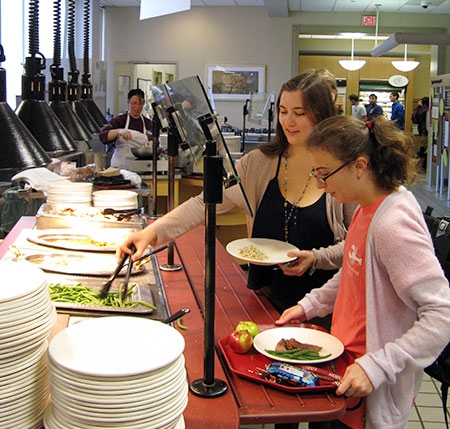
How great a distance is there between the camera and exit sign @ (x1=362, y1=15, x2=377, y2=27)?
11.6 m

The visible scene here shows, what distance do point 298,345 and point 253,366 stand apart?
0.15m

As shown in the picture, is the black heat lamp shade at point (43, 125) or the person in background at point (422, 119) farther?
the person in background at point (422, 119)

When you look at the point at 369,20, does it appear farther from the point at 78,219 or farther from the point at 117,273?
the point at 117,273

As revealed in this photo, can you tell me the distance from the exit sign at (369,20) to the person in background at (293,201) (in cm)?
996

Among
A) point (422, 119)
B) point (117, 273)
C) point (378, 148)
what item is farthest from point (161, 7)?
point (422, 119)

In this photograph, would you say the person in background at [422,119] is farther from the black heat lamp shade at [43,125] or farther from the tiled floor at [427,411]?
the black heat lamp shade at [43,125]

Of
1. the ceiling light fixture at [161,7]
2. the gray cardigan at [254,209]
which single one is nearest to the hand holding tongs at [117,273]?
the gray cardigan at [254,209]

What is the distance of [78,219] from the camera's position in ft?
9.98

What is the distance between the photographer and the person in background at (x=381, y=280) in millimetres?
1527

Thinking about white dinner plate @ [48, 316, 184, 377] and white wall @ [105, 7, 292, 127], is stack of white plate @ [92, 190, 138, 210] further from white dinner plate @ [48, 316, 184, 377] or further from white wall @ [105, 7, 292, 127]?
white wall @ [105, 7, 292, 127]

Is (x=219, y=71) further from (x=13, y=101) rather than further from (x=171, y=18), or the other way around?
(x=13, y=101)

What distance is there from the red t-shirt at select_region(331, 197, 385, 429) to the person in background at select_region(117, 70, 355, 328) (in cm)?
39

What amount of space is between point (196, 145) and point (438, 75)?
470 inches

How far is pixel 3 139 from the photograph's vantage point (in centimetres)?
147
